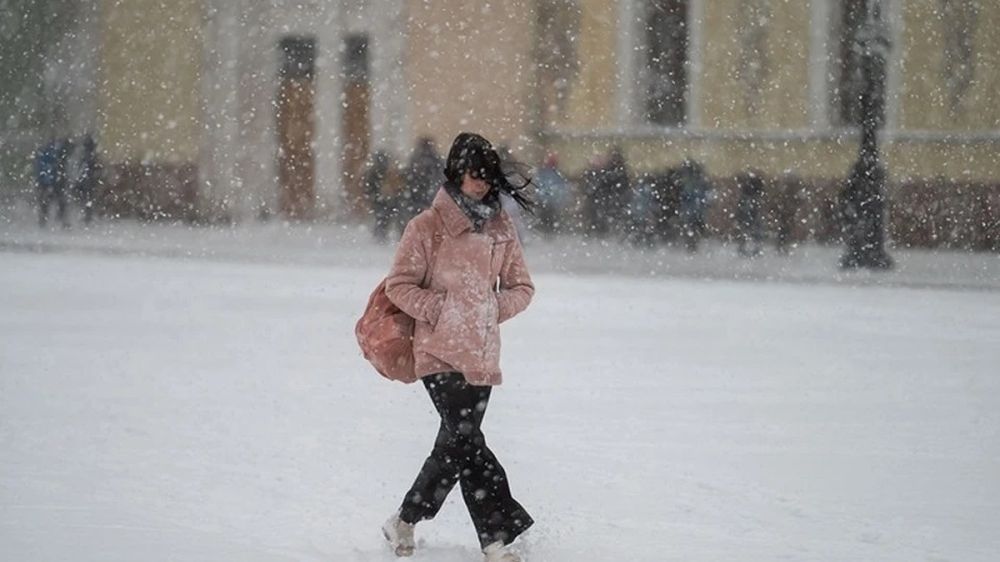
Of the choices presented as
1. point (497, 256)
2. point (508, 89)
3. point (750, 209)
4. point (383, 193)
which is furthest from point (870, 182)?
point (497, 256)

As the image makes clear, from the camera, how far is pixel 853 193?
22.0 metres

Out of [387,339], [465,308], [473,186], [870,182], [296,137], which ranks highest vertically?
[473,186]

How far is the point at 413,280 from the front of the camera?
5.73m

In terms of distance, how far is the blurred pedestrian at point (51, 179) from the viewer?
92.5 ft

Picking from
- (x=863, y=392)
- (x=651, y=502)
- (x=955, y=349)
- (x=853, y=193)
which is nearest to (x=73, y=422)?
(x=651, y=502)

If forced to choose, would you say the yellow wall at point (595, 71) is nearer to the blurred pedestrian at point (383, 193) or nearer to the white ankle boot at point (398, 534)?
the blurred pedestrian at point (383, 193)

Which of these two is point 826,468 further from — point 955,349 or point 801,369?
point 955,349

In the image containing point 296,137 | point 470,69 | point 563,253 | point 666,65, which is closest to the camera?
point 563,253

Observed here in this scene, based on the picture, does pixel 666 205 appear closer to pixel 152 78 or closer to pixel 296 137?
pixel 296 137

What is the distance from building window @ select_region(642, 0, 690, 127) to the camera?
27.6 meters

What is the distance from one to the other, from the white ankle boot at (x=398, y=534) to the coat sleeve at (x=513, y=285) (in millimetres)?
727

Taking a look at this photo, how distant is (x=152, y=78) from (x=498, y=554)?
2555 cm

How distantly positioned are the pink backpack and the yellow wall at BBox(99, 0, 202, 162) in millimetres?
24551

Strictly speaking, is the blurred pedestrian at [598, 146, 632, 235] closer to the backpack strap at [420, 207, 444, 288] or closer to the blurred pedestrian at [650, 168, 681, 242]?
the blurred pedestrian at [650, 168, 681, 242]
